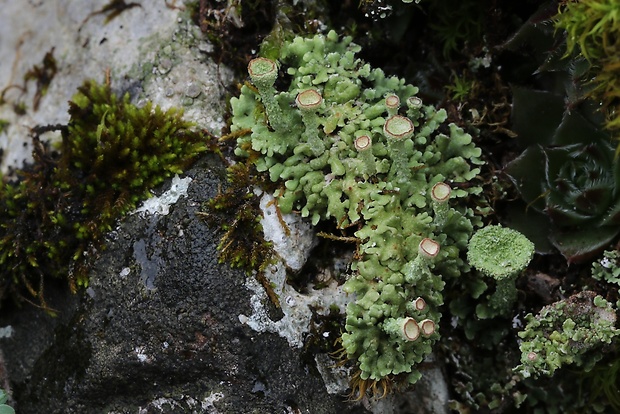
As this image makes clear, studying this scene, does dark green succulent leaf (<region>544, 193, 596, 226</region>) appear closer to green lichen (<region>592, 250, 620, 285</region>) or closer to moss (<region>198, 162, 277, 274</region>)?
green lichen (<region>592, 250, 620, 285</region>)

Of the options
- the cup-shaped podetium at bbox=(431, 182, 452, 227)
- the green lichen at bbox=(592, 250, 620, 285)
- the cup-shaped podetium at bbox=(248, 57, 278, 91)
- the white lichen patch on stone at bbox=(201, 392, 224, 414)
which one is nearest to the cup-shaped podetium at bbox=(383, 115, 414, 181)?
the cup-shaped podetium at bbox=(431, 182, 452, 227)

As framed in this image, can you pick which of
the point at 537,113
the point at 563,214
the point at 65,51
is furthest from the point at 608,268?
the point at 65,51

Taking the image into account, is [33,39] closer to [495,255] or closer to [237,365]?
[237,365]

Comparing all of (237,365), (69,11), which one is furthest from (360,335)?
(69,11)

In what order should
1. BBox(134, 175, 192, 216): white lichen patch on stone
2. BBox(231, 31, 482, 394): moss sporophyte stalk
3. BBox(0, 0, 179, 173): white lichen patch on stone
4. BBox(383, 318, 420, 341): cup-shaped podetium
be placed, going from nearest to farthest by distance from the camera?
BBox(383, 318, 420, 341): cup-shaped podetium, BBox(231, 31, 482, 394): moss sporophyte stalk, BBox(134, 175, 192, 216): white lichen patch on stone, BBox(0, 0, 179, 173): white lichen patch on stone

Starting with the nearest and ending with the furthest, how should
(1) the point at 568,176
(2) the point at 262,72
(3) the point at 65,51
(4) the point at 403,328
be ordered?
(4) the point at 403,328, (2) the point at 262,72, (1) the point at 568,176, (3) the point at 65,51

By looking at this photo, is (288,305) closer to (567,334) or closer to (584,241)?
(567,334)
